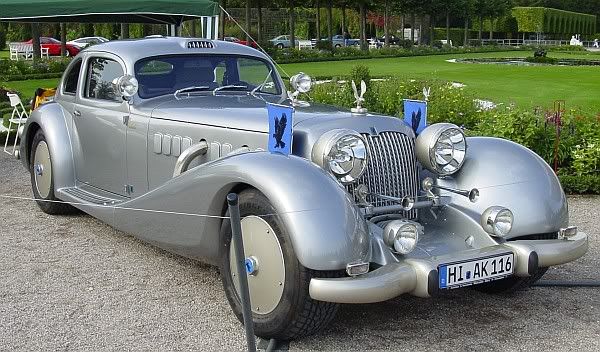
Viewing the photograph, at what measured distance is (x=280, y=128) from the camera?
4.65 m

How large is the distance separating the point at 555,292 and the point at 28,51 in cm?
3510

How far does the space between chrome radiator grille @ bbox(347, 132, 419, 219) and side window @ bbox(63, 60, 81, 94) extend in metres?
3.52

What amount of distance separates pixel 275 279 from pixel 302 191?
533 millimetres

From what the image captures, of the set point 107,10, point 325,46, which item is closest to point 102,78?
point 107,10

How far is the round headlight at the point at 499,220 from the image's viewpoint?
188 inches

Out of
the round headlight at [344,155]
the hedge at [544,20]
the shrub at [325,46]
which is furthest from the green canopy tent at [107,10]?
the hedge at [544,20]

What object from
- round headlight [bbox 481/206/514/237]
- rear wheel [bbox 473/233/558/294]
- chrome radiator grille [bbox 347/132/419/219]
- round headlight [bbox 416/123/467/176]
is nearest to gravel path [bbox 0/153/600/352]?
rear wheel [bbox 473/233/558/294]

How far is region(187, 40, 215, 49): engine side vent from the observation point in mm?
6613

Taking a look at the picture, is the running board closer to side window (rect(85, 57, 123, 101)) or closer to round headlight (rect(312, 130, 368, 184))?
side window (rect(85, 57, 123, 101))

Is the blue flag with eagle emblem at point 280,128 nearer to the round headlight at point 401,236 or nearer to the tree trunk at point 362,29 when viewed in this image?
the round headlight at point 401,236

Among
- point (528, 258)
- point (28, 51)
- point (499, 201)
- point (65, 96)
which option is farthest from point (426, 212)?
point (28, 51)

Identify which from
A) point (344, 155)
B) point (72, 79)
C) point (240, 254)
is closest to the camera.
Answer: point (240, 254)

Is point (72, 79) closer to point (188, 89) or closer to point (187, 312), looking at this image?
point (188, 89)

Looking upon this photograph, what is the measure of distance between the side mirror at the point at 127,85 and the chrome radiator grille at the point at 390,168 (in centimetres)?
218
